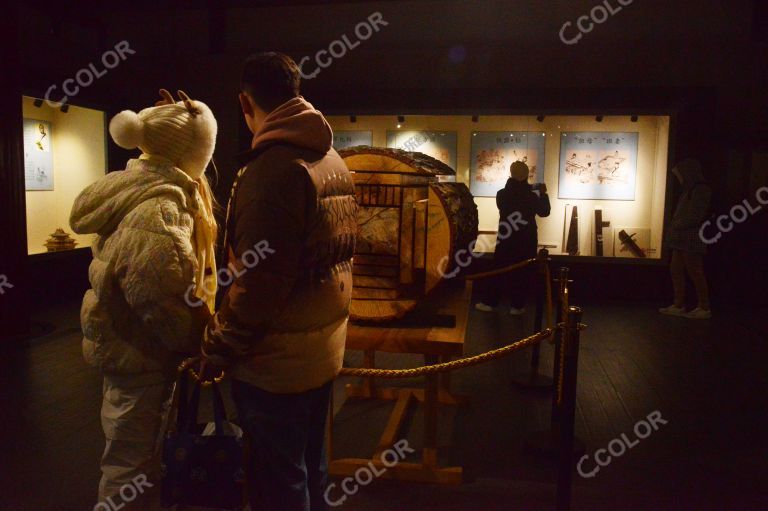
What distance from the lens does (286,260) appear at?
1836 millimetres

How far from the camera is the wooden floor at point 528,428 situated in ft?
10.8

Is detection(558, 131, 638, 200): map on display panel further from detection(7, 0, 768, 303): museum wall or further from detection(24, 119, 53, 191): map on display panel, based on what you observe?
detection(24, 119, 53, 191): map on display panel

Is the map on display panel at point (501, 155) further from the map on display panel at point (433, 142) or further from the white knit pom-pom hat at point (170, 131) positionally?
the white knit pom-pom hat at point (170, 131)

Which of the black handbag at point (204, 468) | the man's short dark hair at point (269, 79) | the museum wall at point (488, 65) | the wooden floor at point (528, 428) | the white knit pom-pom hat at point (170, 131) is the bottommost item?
the wooden floor at point (528, 428)

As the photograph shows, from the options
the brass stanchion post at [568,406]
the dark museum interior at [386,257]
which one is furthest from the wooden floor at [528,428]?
the brass stanchion post at [568,406]

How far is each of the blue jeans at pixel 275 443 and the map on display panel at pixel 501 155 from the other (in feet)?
23.7

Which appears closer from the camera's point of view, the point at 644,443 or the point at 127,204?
the point at 127,204

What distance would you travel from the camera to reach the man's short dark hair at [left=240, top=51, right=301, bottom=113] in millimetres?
1963

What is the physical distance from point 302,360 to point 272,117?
2.35 feet

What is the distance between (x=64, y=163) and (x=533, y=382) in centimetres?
639

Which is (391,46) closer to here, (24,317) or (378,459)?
(24,317)

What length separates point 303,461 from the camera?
207 cm

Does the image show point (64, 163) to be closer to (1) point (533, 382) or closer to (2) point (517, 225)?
(2) point (517, 225)

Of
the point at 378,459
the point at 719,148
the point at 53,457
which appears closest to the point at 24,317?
the point at 53,457
